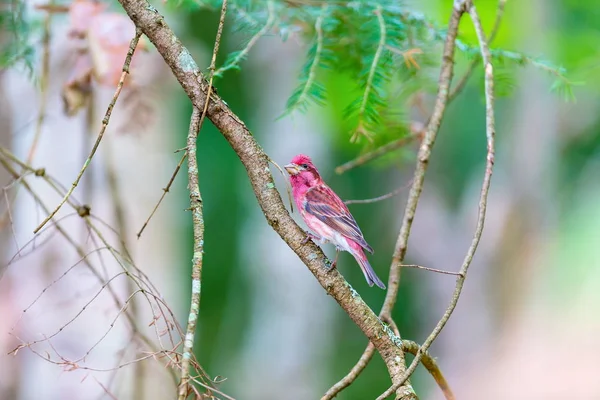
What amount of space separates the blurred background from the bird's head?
2.40 metres

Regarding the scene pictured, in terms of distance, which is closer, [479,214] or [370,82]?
[479,214]

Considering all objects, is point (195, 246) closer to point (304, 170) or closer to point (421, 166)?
point (421, 166)

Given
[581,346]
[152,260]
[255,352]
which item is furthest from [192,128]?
[581,346]

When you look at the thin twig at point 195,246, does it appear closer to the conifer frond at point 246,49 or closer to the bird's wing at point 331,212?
the conifer frond at point 246,49

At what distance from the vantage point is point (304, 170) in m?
3.51

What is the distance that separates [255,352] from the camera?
8.96 meters

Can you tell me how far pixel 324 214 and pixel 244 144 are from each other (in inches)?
52.6

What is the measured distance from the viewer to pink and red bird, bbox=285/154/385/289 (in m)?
3.36

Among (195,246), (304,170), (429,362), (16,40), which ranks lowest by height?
(429,362)

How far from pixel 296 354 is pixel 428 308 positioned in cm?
188

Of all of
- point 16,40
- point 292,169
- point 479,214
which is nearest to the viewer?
point 479,214

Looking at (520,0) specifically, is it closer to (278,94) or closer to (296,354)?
(278,94)

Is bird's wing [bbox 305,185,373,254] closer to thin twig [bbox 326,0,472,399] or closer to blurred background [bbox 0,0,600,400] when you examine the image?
thin twig [bbox 326,0,472,399]

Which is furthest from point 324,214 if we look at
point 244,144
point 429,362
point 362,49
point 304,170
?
point 244,144
